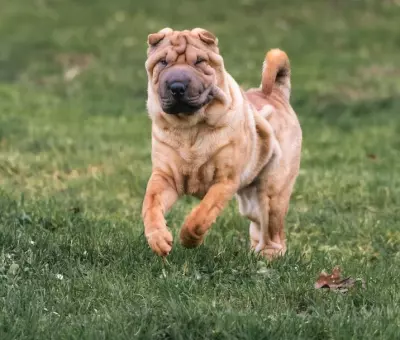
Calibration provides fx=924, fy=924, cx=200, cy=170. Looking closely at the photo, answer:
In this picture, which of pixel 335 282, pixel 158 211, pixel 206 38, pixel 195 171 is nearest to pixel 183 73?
pixel 206 38

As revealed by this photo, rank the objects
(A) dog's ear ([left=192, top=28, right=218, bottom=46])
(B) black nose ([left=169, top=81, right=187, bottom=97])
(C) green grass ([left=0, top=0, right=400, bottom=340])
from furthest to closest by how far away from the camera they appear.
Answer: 1. (A) dog's ear ([left=192, top=28, right=218, bottom=46])
2. (B) black nose ([left=169, top=81, right=187, bottom=97])
3. (C) green grass ([left=0, top=0, right=400, bottom=340])

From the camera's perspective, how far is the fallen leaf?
16.5ft

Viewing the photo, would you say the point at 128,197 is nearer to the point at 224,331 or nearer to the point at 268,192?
the point at 268,192

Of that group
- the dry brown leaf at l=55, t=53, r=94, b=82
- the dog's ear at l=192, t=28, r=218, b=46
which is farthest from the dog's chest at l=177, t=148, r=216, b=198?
the dry brown leaf at l=55, t=53, r=94, b=82

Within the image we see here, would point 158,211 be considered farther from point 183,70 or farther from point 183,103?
point 183,70

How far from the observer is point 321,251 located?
21.1 ft

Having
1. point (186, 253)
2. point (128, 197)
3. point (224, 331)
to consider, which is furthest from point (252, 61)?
point (224, 331)

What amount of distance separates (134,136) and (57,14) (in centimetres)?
951

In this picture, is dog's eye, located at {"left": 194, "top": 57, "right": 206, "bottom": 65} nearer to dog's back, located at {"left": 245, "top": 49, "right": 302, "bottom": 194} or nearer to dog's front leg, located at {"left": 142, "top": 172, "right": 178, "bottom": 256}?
dog's front leg, located at {"left": 142, "top": 172, "right": 178, "bottom": 256}

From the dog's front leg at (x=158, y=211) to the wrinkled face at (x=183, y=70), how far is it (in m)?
0.49

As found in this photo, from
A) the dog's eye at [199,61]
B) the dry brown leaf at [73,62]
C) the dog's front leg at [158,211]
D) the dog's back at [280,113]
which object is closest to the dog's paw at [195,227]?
the dog's front leg at [158,211]

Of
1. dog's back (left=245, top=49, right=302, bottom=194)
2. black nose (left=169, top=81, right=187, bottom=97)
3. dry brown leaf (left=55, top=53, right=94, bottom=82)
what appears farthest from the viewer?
dry brown leaf (left=55, top=53, right=94, bottom=82)

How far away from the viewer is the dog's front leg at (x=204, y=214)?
520cm

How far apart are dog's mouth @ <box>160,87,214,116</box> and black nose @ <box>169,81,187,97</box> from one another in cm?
2
